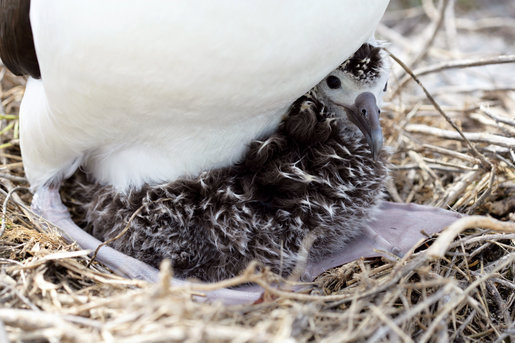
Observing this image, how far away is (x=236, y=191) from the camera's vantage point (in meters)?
2.04

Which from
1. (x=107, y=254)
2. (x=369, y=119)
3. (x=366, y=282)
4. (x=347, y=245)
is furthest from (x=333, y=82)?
(x=107, y=254)

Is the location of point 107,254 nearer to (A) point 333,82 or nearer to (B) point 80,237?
(B) point 80,237

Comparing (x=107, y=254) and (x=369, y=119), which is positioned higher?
(x=369, y=119)

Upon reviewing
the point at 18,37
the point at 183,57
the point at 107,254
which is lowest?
the point at 107,254

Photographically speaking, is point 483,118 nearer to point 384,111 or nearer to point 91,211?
point 384,111

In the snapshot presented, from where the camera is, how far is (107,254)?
2041 mm

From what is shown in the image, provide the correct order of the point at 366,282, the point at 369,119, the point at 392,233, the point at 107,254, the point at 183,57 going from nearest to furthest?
the point at 183,57 → the point at 366,282 → the point at 369,119 → the point at 107,254 → the point at 392,233

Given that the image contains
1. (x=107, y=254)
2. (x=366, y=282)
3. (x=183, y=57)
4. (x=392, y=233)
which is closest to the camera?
(x=183, y=57)

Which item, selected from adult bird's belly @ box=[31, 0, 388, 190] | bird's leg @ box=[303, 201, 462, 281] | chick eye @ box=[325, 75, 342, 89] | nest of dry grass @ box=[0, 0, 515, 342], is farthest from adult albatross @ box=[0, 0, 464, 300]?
bird's leg @ box=[303, 201, 462, 281]

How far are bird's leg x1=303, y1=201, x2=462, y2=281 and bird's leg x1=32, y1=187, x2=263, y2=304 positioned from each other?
30 centimetres

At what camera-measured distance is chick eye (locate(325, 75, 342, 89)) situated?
2.03m

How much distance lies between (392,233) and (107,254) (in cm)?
114

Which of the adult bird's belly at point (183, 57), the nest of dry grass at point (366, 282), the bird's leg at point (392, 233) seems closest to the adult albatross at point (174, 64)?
the adult bird's belly at point (183, 57)

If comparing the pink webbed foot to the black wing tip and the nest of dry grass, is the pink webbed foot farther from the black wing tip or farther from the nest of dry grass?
the black wing tip
